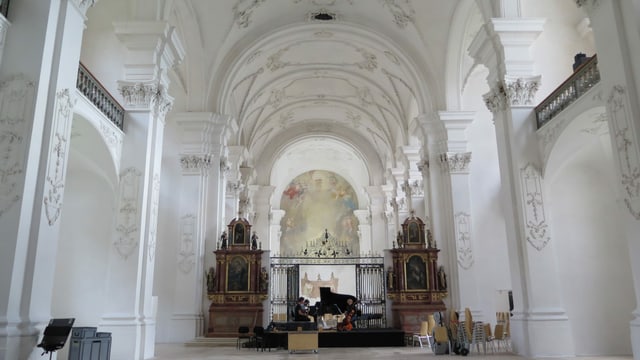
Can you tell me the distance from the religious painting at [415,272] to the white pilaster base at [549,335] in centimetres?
560

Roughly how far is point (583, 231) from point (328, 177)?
24.5 meters

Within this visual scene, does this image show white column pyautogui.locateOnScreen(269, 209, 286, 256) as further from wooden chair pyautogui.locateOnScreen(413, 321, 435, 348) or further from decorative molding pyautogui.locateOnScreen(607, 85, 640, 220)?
decorative molding pyautogui.locateOnScreen(607, 85, 640, 220)

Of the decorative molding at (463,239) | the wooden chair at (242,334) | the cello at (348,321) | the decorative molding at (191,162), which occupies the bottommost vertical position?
the wooden chair at (242,334)

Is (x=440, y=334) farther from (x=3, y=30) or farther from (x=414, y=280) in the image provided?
(x=3, y=30)

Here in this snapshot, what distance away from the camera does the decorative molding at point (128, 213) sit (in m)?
9.87

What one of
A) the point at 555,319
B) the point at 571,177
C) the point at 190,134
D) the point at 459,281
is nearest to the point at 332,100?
the point at 190,134

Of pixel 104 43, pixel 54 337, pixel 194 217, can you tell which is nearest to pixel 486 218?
pixel 194 217

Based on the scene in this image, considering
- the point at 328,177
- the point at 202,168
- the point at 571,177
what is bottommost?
the point at 571,177

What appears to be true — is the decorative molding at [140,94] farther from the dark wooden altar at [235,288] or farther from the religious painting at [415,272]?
the religious painting at [415,272]

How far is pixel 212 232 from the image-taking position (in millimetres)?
15477

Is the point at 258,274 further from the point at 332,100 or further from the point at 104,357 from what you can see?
the point at 332,100

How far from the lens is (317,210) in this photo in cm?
3312

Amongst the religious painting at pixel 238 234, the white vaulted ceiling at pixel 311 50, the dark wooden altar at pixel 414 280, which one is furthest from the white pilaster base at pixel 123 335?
the dark wooden altar at pixel 414 280

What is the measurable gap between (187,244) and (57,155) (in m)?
8.36
